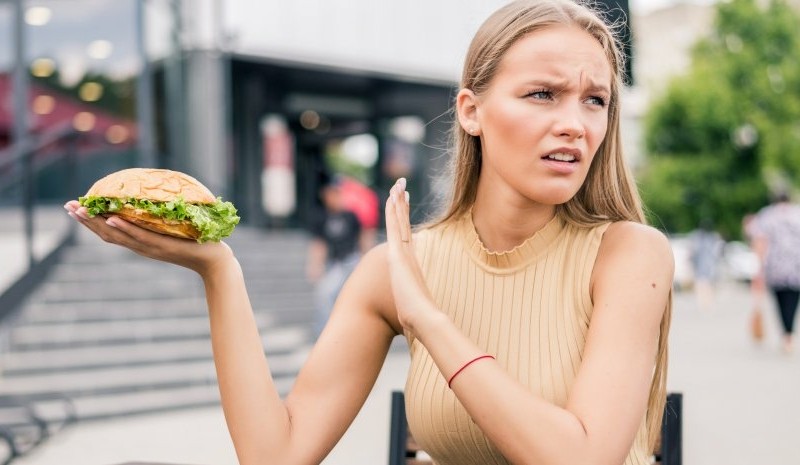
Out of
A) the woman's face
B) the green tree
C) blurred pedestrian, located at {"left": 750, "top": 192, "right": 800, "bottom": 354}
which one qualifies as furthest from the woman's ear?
the green tree

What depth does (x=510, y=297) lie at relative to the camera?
6.28ft

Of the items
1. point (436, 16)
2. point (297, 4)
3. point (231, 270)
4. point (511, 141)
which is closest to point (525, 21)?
point (511, 141)

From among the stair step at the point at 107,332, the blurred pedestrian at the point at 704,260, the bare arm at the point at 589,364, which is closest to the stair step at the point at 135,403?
the stair step at the point at 107,332

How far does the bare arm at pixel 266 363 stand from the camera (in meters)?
1.70

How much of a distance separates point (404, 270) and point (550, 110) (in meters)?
0.42

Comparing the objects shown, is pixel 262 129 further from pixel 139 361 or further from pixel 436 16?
pixel 139 361

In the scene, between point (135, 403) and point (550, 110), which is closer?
point (550, 110)

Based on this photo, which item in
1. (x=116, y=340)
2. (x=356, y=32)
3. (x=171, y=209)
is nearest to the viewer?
(x=171, y=209)

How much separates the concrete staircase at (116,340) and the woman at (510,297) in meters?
5.70

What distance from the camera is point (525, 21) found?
1.77 m

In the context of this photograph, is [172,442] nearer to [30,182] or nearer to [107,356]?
[107,356]

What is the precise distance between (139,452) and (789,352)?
8.32 m

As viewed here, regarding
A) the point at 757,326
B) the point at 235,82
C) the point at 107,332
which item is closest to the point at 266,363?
the point at 107,332

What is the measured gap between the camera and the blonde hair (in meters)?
1.78
